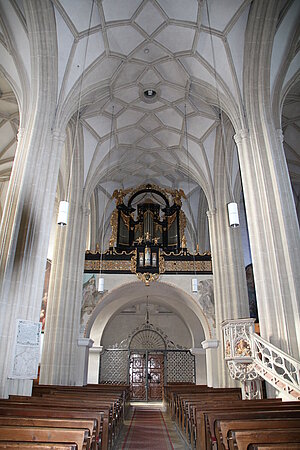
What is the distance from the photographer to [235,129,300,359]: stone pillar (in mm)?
6880

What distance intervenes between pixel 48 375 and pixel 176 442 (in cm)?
610

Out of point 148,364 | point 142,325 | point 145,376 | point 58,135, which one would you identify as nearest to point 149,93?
point 58,135

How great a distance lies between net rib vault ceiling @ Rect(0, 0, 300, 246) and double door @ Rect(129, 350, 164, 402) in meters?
9.71

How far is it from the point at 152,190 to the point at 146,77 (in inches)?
244

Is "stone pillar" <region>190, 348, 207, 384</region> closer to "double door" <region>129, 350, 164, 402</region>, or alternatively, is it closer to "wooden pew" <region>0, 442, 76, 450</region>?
"double door" <region>129, 350, 164, 402</region>

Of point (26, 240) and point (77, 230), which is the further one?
point (77, 230)

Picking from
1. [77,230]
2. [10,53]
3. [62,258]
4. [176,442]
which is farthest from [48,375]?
[10,53]

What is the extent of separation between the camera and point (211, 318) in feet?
43.7

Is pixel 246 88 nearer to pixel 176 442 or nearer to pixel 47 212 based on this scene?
pixel 47 212

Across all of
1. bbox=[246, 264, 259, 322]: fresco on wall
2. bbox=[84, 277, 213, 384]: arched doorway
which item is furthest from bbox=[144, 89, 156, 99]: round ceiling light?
bbox=[246, 264, 259, 322]: fresco on wall

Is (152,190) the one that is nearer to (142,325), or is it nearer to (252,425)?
(142,325)

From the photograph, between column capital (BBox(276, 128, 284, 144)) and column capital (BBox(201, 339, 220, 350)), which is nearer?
column capital (BBox(276, 128, 284, 144))

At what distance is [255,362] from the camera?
6531 mm

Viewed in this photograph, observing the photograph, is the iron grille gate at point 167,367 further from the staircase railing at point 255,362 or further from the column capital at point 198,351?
the staircase railing at point 255,362
